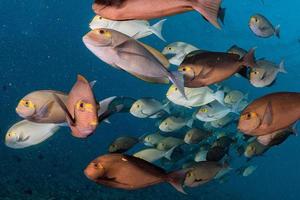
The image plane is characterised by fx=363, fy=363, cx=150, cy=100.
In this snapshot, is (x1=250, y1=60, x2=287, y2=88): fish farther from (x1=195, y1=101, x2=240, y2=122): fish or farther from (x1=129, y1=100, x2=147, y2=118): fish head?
(x1=129, y1=100, x2=147, y2=118): fish head

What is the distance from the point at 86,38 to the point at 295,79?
2175 inches

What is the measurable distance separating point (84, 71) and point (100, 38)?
8887 centimetres

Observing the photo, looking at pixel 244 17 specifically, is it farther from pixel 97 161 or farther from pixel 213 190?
pixel 97 161

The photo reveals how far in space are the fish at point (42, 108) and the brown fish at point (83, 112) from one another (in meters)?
0.75

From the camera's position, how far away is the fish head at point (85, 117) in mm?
2373

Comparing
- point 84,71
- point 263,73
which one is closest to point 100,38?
point 263,73

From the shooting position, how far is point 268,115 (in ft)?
8.75

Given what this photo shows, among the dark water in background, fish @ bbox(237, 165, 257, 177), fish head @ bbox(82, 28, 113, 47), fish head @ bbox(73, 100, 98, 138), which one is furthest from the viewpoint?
the dark water in background

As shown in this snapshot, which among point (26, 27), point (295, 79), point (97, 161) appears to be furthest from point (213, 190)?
point (26, 27)

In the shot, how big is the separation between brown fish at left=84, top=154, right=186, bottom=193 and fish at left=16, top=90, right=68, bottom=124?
0.57m

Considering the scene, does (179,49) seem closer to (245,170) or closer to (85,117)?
(85,117)

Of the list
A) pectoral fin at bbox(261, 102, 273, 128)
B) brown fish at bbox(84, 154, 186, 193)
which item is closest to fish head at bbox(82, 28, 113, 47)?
brown fish at bbox(84, 154, 186, 193)

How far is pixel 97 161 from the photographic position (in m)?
2.92

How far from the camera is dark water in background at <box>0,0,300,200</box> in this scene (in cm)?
1594
